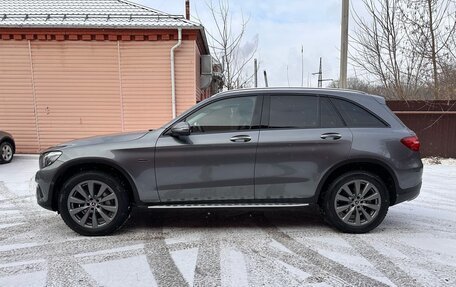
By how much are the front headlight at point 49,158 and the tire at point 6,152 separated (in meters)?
6.22

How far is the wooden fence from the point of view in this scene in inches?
428

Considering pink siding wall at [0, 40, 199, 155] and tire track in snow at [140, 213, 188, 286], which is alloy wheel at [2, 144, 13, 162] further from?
tire track in snow at [140, 213, 188, 286]

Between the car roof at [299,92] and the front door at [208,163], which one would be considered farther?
the car roof at [299,92]

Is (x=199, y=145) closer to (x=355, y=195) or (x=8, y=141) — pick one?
(x=355, y=195)

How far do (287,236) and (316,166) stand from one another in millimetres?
915

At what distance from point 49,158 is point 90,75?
711 centimetres

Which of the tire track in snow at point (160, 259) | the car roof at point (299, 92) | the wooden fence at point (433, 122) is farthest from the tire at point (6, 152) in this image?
the wooden fence at point (433, 122)

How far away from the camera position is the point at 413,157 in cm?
456

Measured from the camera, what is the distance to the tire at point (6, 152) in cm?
966

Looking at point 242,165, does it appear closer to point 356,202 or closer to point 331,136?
point 331,136

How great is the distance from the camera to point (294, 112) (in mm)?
4605

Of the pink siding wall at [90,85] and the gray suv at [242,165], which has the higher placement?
the pink siding wall at [90,85]

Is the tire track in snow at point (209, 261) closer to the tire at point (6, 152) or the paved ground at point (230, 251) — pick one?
the paved ground at point (230, 251)

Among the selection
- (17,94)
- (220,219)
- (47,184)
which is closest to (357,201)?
(220,219)
